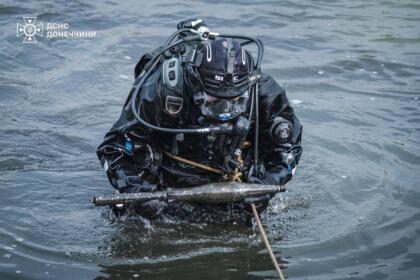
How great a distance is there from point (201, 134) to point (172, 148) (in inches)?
10.3

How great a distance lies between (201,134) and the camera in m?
4.66

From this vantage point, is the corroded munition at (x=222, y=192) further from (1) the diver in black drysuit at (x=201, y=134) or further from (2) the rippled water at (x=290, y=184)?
(2) the rippled water at (x=290, y=184)

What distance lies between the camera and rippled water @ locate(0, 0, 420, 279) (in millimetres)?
4699

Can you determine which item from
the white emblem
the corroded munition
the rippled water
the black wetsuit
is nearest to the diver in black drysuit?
the black wetsuit

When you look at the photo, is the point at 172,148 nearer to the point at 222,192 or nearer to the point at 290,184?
the point at 222,192

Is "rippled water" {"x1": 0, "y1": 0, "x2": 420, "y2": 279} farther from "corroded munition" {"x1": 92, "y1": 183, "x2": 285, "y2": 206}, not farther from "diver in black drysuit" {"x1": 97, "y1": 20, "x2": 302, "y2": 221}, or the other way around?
"corroded munition" {"x1": 92, "y1": 183, "x2": 285, "y2": 206}

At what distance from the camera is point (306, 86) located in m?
8.12

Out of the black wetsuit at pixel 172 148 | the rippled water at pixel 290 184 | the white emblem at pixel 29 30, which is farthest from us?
the white emblem at pixel 29 30

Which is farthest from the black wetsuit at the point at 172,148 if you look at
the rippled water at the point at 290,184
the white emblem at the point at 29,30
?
the white emblem at the point at 29,30

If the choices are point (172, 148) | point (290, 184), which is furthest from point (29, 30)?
point (172, 148)

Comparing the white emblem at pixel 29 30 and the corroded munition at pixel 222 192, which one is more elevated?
the white emblem at pixel 29 30

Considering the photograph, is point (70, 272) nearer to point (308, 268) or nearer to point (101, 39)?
point (308, 268)

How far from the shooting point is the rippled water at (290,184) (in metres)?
4.70

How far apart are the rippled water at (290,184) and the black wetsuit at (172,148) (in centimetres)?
43
